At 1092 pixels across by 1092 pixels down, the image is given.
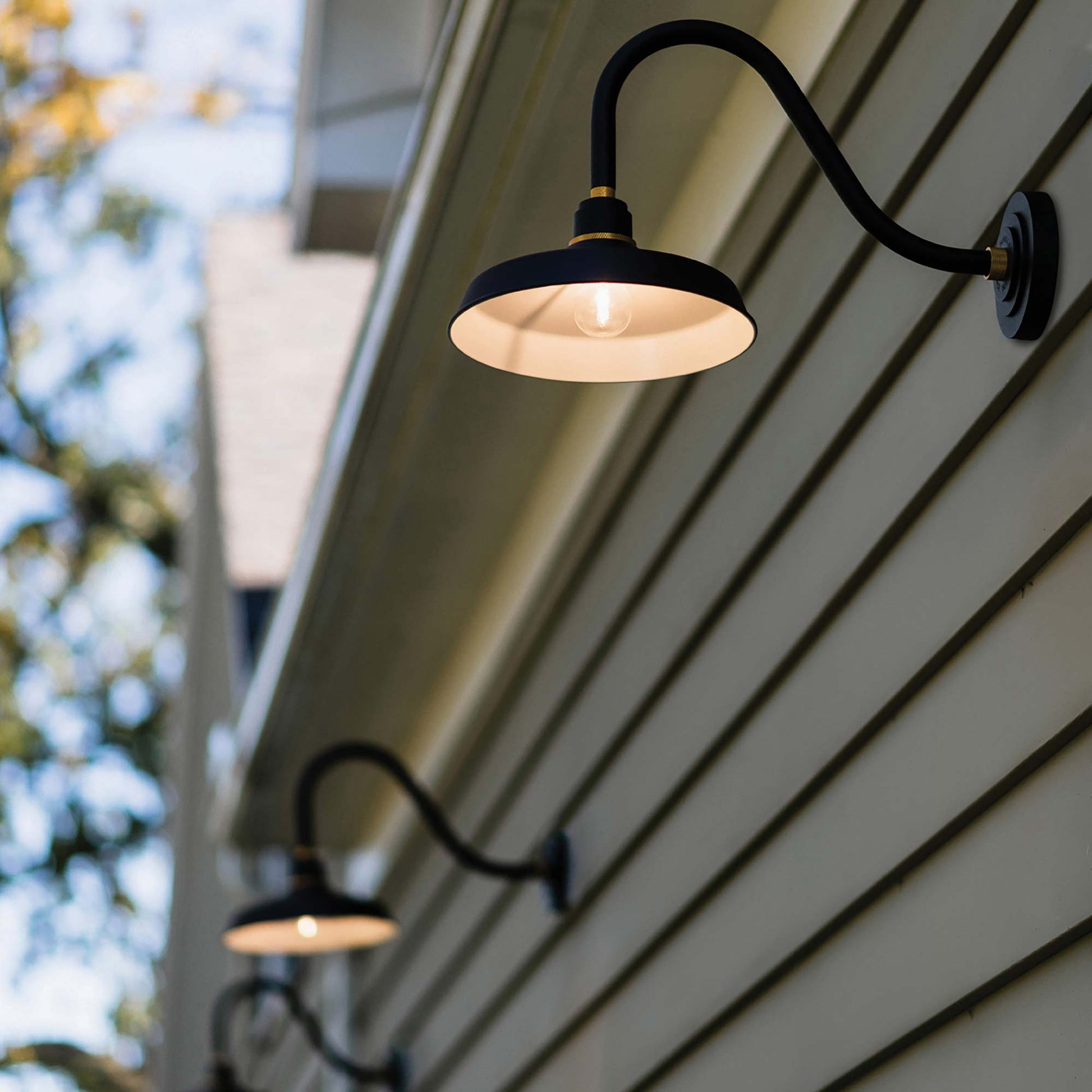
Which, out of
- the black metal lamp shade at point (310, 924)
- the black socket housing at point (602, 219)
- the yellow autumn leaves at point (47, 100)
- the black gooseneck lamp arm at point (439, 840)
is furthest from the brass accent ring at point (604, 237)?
the yellow autumn leaves at point (47, 100)

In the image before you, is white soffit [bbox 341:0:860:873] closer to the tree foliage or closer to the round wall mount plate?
the round wall mount plate

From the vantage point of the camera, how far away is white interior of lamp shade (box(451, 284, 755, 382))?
1.69 m

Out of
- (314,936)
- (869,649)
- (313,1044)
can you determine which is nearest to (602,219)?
(869,649)

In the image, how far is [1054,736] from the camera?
1334mm

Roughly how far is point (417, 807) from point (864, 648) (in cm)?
161

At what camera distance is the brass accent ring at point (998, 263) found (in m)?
1.43

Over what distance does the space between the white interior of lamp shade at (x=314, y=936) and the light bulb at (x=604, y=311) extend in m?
1.81

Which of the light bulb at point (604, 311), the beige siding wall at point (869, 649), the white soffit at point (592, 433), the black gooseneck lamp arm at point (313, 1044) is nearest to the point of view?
the beige siding wall at point (869, 649)

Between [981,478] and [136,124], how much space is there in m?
15.1

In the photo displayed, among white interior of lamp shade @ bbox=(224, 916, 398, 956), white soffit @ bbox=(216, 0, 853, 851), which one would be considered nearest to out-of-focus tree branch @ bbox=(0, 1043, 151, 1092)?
white soffit @ bbox=(216, 0, 853, 851)

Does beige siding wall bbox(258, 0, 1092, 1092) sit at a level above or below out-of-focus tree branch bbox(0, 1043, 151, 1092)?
below

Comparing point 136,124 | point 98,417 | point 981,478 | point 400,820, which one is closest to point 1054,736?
point 981,478

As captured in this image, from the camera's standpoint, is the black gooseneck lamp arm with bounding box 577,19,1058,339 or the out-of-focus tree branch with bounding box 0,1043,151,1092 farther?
the out-of-focus tree branch with bounding box 0,1043,151,1092

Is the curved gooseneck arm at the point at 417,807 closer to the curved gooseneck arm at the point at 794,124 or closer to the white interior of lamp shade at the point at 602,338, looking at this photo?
the white interior of lamp shade at the point at 602,338
